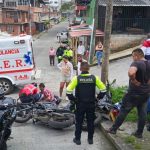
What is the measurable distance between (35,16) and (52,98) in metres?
68.0

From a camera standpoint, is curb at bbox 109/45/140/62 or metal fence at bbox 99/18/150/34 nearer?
curb at bbox 109/45/140/62

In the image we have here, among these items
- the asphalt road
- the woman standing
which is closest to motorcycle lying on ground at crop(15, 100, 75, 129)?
the asphalt road

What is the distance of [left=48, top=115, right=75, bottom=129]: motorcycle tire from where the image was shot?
984cm

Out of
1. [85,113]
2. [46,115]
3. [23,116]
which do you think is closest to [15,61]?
[23,116]

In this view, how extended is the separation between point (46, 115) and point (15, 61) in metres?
5.55

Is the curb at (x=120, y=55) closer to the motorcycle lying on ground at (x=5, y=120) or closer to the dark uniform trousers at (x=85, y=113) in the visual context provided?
the dark uniform trousers at (x=85, y=113)

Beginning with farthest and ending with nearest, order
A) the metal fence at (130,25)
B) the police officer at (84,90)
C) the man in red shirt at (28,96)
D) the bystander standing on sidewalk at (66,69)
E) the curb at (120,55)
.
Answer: the metal fence at (130,25) → the curb at (120,55) → the bystander standing on sidewalk at (66,69) → the man in red shirt at (28,96) → the police officer at (84,90)

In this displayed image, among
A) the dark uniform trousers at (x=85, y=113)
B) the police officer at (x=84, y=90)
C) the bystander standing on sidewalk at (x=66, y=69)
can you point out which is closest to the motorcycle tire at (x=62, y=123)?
the dark uniform trousers at (x=85, y=113)

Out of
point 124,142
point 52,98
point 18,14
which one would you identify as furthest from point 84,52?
point 18,14

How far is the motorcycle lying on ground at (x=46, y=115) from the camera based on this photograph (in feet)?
32.5

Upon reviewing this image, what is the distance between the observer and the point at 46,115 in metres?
10.2

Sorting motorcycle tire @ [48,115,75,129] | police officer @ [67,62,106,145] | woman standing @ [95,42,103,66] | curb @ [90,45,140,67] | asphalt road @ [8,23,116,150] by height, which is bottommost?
curb @ [90,45,140,67]

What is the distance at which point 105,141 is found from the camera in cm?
909

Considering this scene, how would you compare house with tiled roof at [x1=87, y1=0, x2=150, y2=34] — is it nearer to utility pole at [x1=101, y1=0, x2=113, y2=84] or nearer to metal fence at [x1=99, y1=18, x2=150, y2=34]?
metal fence at [x1=99, y1=18, x2=150, y2=34]
